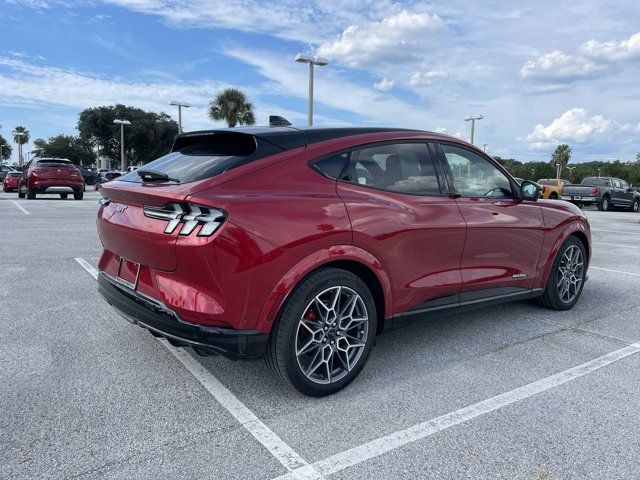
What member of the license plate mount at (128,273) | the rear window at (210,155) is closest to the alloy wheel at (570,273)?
the rear window at (210,155)

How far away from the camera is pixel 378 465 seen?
2.38 meters

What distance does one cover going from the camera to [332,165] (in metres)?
3.20

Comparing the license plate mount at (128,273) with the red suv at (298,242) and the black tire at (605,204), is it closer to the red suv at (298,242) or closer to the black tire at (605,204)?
the red suv at (298,242)

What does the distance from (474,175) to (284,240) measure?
79.8 inches

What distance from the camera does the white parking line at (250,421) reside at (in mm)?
2346

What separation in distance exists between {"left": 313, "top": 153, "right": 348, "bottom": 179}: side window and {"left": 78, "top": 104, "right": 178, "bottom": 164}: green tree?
61516 mm

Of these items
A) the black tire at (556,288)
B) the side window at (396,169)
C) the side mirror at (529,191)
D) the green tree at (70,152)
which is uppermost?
the green tree at (70,152)

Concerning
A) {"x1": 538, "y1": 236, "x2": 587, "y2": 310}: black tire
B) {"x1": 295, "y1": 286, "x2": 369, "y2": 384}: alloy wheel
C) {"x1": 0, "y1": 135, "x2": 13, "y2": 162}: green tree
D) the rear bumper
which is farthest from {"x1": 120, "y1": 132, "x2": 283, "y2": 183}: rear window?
{"x1": 0, "y1": 135, "x2": 13, "y2": 162}: green tree

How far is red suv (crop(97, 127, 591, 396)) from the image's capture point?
272cm

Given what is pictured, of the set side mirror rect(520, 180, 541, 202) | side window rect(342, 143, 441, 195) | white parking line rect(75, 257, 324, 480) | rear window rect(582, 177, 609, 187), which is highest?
rear window rect(582, 177, 609, 187)

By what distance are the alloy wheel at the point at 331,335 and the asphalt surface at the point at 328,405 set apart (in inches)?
7.1

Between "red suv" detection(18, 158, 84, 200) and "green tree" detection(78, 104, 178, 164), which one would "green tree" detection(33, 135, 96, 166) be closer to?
"green tree" detection(78, 104, 178, 164)

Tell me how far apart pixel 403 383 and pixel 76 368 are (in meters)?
2.15

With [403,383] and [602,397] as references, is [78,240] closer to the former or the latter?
[403,383]
